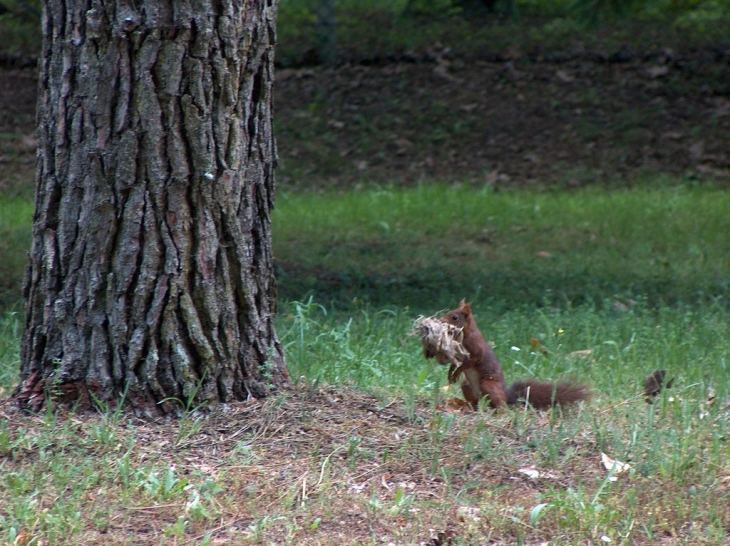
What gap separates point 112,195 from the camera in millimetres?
3715

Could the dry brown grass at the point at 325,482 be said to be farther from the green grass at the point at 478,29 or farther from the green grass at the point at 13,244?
the green grass at the point at 478,29

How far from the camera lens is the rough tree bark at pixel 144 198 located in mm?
3688

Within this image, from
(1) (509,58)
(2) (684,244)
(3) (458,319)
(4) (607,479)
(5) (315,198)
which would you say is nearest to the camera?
(4) (607,479)

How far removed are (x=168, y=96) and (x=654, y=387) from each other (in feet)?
8.98

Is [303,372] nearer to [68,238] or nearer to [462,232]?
[68,238]

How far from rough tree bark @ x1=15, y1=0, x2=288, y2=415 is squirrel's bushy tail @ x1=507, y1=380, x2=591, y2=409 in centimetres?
146

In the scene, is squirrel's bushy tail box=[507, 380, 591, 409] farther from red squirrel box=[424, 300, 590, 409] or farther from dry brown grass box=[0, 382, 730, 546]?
dry brown grass box=[0, 382, 730, 546]

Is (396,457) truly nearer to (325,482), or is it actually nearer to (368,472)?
(368,472)

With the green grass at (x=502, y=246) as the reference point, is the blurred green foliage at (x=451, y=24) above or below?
above

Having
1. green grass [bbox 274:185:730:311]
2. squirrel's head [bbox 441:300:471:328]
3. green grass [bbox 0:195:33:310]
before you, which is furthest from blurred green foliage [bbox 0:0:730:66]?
squirrel's head [bbox 441:300:471:328]

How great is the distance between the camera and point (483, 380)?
459cm

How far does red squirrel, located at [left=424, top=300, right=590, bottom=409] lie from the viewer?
14.9 ft

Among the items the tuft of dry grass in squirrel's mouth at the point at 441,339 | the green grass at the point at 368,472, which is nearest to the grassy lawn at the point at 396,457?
the green grass at the point at 368,472

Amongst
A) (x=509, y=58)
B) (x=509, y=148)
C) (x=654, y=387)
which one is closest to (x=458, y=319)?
(x=654, y=387)
